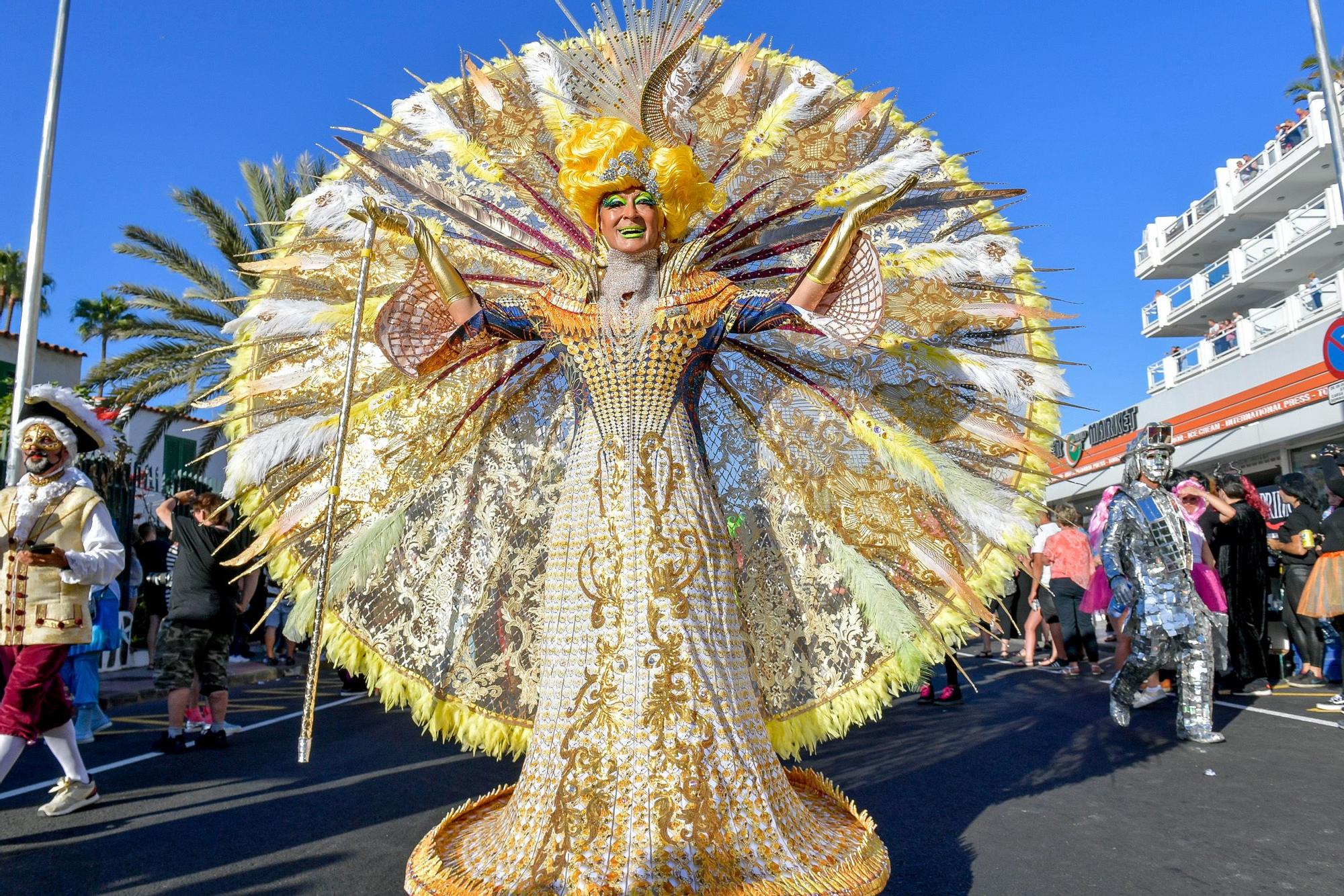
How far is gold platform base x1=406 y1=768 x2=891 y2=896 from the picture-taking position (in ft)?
7.91

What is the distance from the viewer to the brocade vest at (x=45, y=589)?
422 centimetres

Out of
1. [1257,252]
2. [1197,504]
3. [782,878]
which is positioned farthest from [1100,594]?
[1257,252]

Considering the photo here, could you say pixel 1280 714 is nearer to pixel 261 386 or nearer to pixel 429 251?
pixel 429 251

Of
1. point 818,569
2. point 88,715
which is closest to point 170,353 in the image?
point 88,715

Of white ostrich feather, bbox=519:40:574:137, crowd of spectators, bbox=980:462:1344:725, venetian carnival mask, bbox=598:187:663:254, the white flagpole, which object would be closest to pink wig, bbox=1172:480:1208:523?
crowd of spectators, bbox=980:462:1344:725

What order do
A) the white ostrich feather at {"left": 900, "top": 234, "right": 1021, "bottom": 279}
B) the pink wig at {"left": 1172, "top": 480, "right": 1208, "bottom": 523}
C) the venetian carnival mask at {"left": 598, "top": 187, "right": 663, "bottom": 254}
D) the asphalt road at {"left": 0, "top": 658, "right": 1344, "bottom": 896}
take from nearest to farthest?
the venetian carnival mask at {"left": 598, "top": 187, "right": 663, "bottom": 254}
the asphalt road at {"left": 0, "top": 658, "right": 1344, "bottom": 896}
the white ostrich feather at {"left": 900, "top": 234, "right": 1021, "bottom": 279}
the pink wig at {"left": 1172, "top": 480, "right": 1208, "bottom": 523}

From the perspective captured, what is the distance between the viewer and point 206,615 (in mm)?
5945

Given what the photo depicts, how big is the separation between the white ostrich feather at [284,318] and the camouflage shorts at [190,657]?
311cm

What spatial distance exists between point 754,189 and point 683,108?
48 cm

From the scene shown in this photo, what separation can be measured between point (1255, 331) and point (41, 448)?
22.0 m

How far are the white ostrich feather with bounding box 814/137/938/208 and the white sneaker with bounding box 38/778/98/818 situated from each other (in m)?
4.60

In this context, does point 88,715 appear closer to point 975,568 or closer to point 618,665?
point 618,665

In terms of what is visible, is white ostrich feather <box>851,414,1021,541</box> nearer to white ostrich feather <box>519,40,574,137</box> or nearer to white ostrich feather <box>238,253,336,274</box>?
white ostrich feather <box>519,40,574,137</box>

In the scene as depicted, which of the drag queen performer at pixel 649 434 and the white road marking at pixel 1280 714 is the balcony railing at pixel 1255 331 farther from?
the drag queen performer at pixel 649 434
